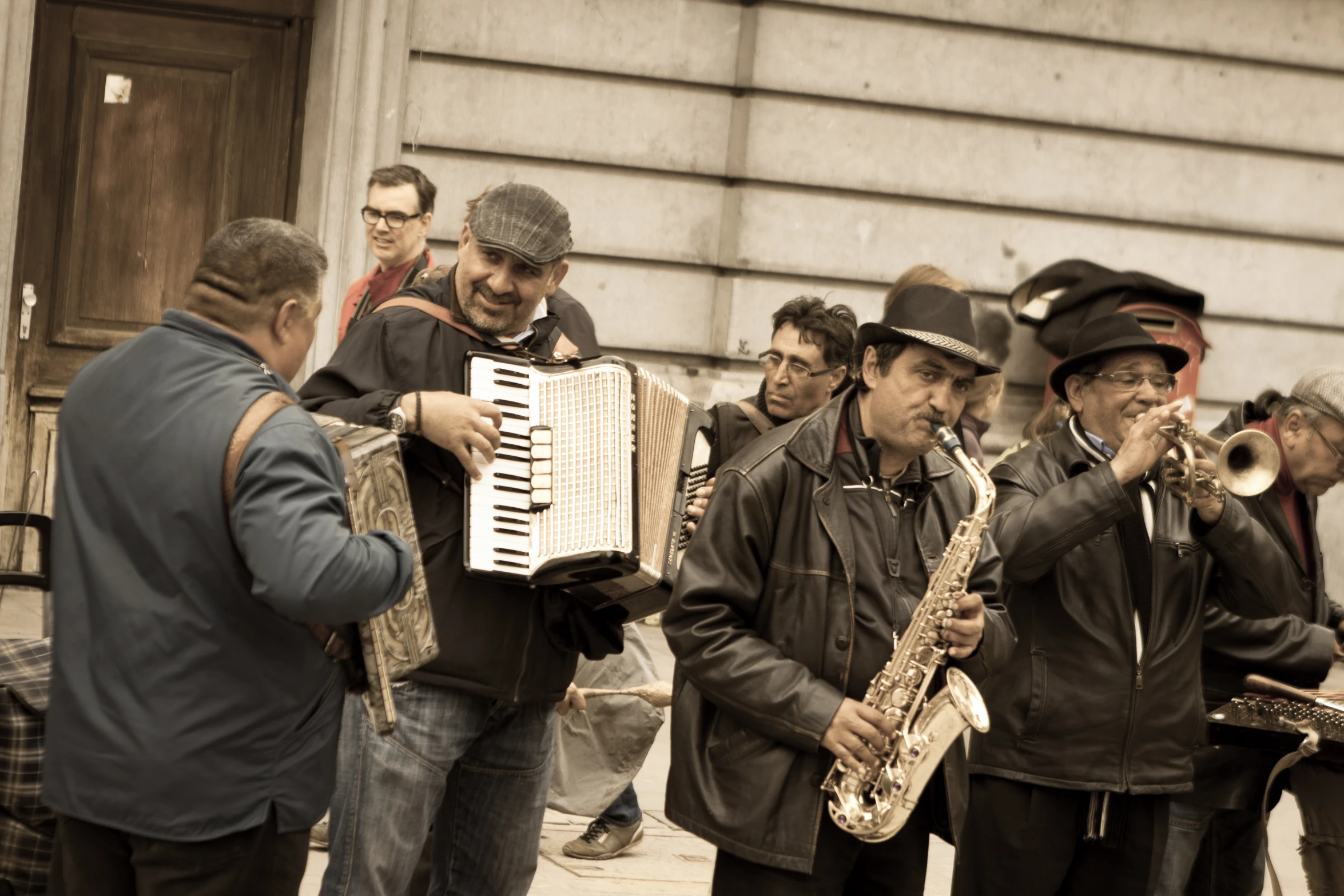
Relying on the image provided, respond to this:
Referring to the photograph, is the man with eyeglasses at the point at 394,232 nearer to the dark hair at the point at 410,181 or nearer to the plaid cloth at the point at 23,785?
the dark hair at the point at 410,181

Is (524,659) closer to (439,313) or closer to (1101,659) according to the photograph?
(439,313)

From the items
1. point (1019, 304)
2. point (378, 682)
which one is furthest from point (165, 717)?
point (1019, 304)

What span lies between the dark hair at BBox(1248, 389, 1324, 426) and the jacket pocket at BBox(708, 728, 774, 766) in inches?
99.1

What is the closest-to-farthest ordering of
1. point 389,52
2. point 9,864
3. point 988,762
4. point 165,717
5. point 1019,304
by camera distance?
point 165,717 → point 9,864 → point 988,762 → point 389,52 → point 1019,304

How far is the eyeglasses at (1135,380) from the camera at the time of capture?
4367 millimetres

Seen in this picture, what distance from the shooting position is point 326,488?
291 cm

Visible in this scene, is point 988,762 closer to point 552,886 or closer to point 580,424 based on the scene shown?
point 580,424

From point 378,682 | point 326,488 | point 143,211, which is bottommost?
point 378,682

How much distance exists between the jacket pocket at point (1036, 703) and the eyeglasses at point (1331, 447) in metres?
1.52

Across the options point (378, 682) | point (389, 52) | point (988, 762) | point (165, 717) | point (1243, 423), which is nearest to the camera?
point (165, 717)

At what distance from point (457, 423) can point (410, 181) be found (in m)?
3.52

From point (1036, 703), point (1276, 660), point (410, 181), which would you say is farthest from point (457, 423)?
point (410, 181)

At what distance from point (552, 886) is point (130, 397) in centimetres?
308

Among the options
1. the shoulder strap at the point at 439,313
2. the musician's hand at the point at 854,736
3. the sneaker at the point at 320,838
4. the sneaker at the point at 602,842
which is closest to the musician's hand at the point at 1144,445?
the musician's hand at the point at 854,736
